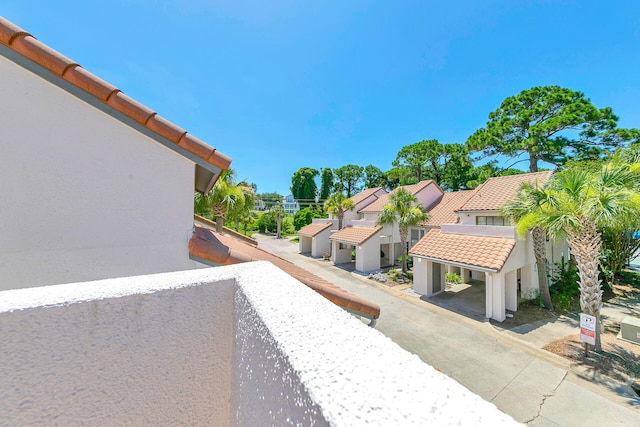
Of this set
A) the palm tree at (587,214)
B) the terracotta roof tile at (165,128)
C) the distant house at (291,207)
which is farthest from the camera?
the distant house at (291,207)

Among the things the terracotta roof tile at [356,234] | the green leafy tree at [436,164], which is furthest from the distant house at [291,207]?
the terracotta roof tile at [356,234]

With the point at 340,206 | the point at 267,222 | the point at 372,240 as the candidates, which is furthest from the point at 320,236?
the point at 267,222

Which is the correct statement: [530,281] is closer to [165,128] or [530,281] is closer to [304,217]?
Result: [165,128]

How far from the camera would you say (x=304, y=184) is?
57500 mm

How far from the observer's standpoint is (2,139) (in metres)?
2.88

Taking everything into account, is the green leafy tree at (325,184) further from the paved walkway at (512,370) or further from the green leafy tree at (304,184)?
the paved walkway at (512,370)

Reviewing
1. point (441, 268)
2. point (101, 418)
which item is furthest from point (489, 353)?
point (101, 418)

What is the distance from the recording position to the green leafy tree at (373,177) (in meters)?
55.5

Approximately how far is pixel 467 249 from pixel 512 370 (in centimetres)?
647

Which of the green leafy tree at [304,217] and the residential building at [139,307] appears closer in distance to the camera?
the residential building at [139,307]

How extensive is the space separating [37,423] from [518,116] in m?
36.3

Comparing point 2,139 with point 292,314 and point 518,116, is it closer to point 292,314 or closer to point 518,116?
point 292,314

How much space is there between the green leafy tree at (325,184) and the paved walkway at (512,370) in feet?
156

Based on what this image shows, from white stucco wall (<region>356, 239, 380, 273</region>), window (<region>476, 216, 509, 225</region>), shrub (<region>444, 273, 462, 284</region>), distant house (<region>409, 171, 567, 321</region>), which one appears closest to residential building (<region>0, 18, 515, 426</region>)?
distant house (<region>409, 171, 567, 321</region>)
